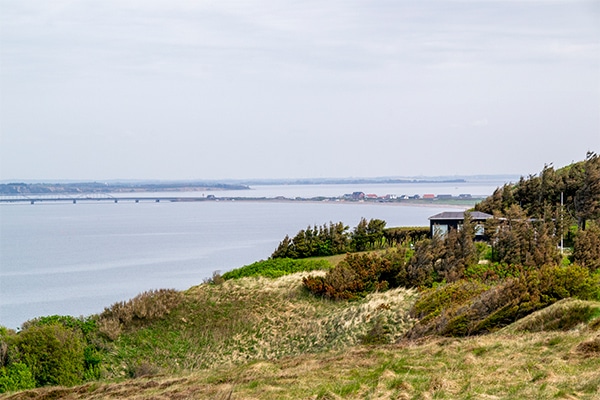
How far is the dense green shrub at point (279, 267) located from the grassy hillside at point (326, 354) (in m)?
2.86

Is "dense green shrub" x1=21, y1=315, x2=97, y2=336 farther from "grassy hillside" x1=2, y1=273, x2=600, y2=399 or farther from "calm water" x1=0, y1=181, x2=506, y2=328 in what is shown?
"calm water" x1=0, y1=181, x2=506, y2=328

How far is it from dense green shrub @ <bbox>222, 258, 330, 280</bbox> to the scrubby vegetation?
8 centimetres

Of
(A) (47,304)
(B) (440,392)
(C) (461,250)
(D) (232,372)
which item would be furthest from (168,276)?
(B) (440,392)

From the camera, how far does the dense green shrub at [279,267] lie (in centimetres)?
2688

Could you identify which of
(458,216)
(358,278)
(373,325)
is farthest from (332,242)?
(373,325)

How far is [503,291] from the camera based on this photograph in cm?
1819

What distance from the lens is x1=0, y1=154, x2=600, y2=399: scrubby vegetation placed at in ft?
33.9

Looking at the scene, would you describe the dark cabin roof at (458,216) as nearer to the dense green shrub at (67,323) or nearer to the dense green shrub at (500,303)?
the dense green shrub at (500,303)

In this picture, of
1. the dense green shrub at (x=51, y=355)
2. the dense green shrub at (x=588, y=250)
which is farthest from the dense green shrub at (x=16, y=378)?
the dense green shrub at (x=588, y=250)

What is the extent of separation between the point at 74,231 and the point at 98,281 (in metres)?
45.9

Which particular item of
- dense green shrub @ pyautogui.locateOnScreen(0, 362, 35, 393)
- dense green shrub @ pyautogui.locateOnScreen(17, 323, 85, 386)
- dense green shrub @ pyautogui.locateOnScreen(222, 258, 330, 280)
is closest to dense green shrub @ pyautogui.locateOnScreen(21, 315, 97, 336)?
dense green shrub @ pyautogui.locateOnScreen(17, 323, 85, 386)

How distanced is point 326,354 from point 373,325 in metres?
5.21

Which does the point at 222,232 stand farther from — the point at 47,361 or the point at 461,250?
the point at 47,361

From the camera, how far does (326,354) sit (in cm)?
1401
